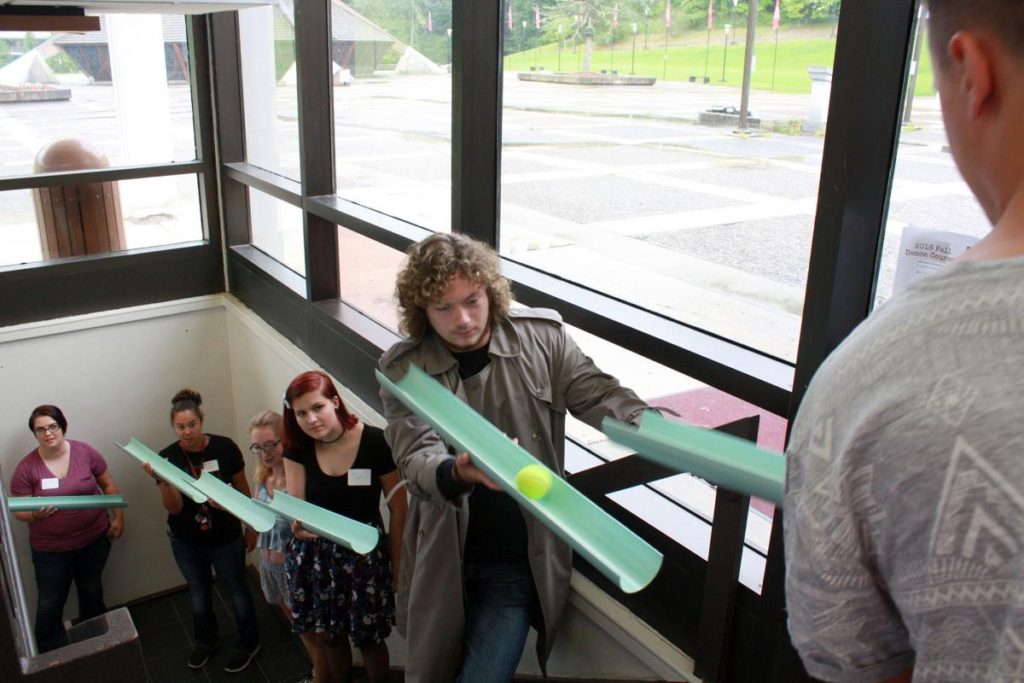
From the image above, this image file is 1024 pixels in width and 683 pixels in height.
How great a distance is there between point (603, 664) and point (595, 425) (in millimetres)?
935

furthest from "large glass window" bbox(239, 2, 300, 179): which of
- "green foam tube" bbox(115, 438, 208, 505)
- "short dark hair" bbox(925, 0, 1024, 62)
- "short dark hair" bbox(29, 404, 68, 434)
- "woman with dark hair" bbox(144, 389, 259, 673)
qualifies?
"short dark hair" bbox(925, 0, 1024, 62)

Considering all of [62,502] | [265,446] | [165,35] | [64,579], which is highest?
[165,35]

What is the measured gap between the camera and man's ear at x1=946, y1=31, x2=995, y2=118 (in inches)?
20.5

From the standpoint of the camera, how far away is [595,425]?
2170mm

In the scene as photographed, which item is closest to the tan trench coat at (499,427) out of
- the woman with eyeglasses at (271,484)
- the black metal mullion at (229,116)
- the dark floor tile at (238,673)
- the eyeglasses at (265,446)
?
the woman with eyeglasses at (271,484)

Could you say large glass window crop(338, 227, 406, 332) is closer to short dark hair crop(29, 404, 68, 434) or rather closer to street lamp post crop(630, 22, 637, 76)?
short dark hair crop(29, 404, 68, 434)

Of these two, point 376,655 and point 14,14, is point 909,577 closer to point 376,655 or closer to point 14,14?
point 14,14

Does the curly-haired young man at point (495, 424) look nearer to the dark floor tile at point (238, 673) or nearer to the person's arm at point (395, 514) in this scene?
the person's arm at point (395, 514)

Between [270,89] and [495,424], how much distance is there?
345 centimetres

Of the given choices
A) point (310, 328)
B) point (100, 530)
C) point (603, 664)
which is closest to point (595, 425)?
point (603, 664)

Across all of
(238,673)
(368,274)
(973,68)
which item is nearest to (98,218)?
(368,274)

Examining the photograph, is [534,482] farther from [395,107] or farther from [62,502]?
[395,107]

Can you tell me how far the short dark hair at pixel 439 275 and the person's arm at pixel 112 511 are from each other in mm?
2985

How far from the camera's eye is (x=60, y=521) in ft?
14.5
